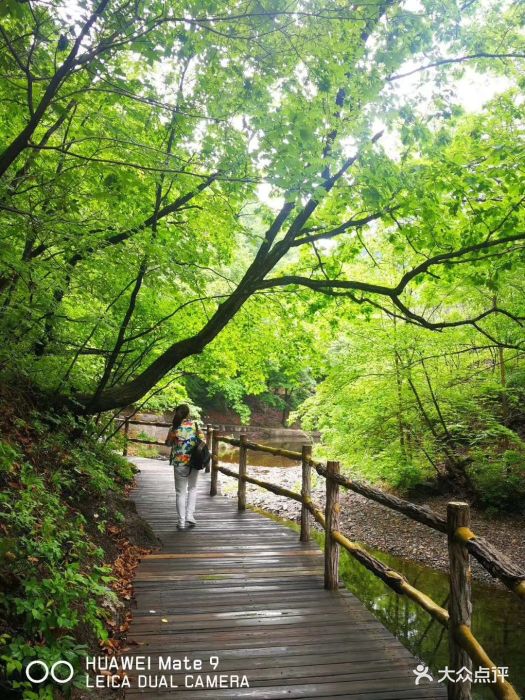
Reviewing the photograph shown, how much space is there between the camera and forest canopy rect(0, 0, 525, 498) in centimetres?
372

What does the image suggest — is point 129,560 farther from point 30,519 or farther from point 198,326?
point 198,326

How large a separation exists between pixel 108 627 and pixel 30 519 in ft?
3.33

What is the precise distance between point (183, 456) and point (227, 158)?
4005mm

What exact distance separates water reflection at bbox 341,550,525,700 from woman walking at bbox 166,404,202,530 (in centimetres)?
314

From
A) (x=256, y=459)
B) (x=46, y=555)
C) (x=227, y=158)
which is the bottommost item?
(x=256, y=459)

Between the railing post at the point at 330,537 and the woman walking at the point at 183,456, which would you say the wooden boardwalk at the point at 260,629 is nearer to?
the railing post at the point at 330,537

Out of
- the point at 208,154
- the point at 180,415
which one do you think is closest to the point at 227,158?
the point at 208,154

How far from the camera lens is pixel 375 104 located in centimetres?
483

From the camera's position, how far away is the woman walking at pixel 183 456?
648 centimetres

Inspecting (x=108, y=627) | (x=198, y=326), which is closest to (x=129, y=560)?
(x=108, y=627)

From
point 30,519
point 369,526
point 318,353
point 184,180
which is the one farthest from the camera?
point 369,526

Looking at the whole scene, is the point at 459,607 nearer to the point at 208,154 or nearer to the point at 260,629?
the point at 260,629

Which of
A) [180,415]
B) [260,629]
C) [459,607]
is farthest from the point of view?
[180,415]

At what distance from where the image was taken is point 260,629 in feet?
12.3
